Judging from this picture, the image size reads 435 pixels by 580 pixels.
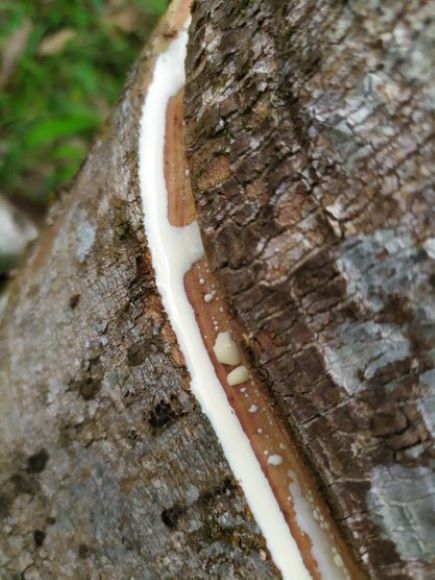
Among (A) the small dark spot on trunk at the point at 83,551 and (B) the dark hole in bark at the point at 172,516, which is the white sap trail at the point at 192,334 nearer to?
(B) the dark hole in bark at the point at 172,516

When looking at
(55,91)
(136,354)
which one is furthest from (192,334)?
(55,91)

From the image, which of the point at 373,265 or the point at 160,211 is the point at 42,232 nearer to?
the point at 160,211

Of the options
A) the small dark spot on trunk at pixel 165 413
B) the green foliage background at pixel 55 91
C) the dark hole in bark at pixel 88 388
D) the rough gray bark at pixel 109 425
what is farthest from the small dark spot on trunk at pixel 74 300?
the green foliage background at pixel 55 91

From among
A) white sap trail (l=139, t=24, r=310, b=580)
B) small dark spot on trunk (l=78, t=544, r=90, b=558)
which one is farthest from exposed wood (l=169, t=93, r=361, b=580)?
small dark spot on trunk (l=78, t=544, r=90, b=558)

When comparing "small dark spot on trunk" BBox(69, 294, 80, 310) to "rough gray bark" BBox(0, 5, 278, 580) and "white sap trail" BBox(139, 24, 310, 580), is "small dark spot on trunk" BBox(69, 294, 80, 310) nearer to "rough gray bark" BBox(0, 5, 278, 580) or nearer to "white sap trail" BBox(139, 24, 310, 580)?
"rough gray bark" BBox(0, 5, 278, 580)

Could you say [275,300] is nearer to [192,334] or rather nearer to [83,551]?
[192,334]

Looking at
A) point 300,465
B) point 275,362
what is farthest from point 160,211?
point 300,465
